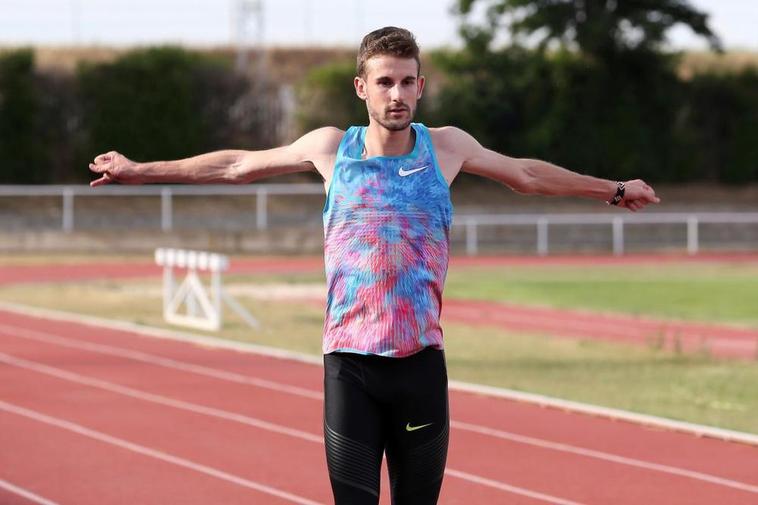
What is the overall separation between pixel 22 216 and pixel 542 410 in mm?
23046

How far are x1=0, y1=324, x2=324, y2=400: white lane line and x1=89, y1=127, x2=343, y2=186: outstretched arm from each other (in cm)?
676

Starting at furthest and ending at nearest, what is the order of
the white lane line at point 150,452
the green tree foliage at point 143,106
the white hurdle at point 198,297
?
the green tree foliage at point 143,106 < the white hurdle at point 198,297 < the white lane line at point 150,452

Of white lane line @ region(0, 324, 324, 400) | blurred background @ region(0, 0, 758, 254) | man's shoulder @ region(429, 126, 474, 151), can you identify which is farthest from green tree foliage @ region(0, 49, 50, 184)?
man's shoulder @ region(429, 126, 474, 151)

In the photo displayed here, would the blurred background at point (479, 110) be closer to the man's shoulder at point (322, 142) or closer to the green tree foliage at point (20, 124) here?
the green tree foliage at point (20, 124)

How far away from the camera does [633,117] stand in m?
40.2

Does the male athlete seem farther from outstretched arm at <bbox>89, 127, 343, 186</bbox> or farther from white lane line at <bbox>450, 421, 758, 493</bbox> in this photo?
white lane line at <bbox>450, 421, 758, 493</bbox>

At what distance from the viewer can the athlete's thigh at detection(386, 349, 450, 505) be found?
4.42 meters

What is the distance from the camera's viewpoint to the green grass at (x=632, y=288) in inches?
780

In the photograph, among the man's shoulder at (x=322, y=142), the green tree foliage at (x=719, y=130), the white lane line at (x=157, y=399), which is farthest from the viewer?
the green tree foliage at (x=719, y=130)

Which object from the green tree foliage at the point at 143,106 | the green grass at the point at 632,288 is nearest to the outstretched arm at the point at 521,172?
the green grass at the point at 632,288

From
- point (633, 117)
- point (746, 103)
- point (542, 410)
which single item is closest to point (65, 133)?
point (633, 117)

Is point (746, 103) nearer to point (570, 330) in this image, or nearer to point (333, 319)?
point (570, 330)

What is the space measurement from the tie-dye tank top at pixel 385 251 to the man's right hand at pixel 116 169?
0.65 m

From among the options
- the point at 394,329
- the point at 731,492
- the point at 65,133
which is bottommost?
the point at 731,492
